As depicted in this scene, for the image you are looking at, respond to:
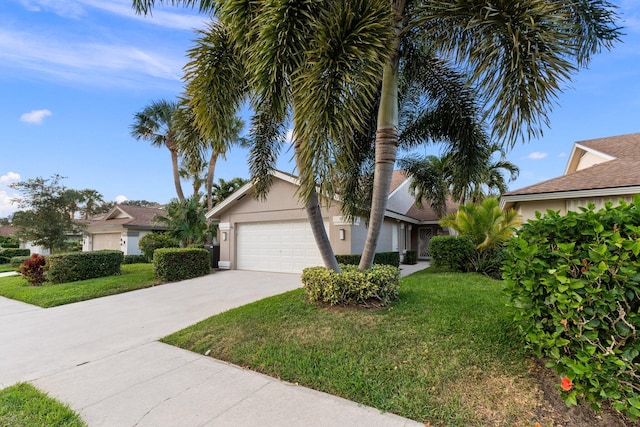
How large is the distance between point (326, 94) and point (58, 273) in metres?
12.7

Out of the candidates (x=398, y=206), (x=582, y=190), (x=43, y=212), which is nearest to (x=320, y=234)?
(x=582, y=190)

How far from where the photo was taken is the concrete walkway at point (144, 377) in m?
2.94

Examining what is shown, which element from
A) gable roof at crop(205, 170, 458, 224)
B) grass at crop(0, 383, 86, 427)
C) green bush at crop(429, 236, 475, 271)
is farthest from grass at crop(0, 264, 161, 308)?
green bush at crop(429, 236, 475, 271)

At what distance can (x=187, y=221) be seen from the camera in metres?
14.4

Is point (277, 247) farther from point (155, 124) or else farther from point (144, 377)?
point (155, 124)

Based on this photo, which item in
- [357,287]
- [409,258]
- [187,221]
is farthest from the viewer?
[409,258]

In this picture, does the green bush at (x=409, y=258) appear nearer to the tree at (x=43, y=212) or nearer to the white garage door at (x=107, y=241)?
the tree at (x=43, y=212)

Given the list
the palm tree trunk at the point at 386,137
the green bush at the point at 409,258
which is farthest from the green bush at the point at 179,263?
the green bush at the point at 409,258

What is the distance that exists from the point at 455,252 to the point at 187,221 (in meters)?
11.9

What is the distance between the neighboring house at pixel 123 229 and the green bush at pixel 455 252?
18.3 meters

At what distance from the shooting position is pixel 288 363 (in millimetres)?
3883

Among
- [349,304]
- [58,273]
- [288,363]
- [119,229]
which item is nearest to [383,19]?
[349,304]

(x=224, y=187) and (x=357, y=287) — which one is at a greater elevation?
(x=224, y=187)

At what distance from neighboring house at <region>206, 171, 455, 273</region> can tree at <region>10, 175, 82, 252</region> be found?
6.25 m
